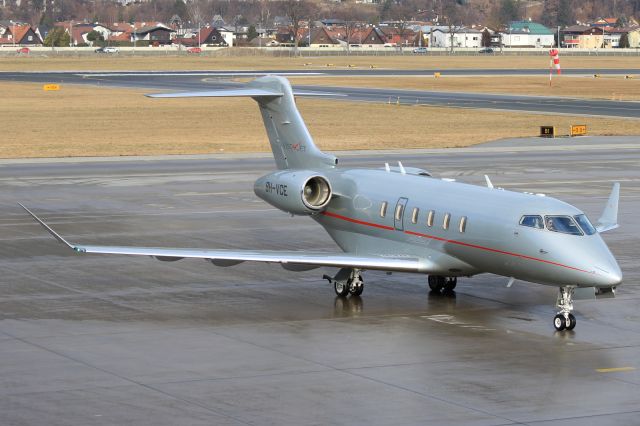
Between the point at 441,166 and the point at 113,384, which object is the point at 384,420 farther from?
the point at 441,166

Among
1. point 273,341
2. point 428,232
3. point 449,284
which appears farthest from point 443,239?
point 273,341

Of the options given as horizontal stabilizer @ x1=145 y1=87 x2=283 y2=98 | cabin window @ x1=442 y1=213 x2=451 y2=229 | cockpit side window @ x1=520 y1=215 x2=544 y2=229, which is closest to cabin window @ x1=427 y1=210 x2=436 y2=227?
cabin window @ x1=442 y1=213 x2=451 y2=229

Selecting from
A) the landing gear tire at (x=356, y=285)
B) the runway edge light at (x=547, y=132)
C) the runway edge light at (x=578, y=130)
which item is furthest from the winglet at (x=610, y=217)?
the runway edge light at (x=578, y=130)

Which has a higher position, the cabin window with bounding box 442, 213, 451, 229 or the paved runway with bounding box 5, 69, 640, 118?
the cabin window with bounding box 442, 213, 451, 229

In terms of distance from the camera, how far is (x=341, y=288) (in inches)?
1149

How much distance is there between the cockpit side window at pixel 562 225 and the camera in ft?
84.3

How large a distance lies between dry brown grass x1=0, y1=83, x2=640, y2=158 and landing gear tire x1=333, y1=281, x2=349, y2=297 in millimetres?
38042

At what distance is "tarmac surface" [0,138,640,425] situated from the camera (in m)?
19.9

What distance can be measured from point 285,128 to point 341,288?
624 cm

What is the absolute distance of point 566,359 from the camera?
76.5ft

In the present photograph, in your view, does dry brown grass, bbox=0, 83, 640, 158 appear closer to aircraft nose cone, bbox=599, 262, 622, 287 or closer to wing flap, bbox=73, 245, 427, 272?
wing flap, bbox=73, 245, 427, 272

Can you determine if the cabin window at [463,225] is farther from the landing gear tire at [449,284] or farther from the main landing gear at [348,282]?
the main landing gear at [348,282]

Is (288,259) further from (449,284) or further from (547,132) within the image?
(547,132)

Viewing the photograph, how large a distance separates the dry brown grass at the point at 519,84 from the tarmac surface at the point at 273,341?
7804 cm
